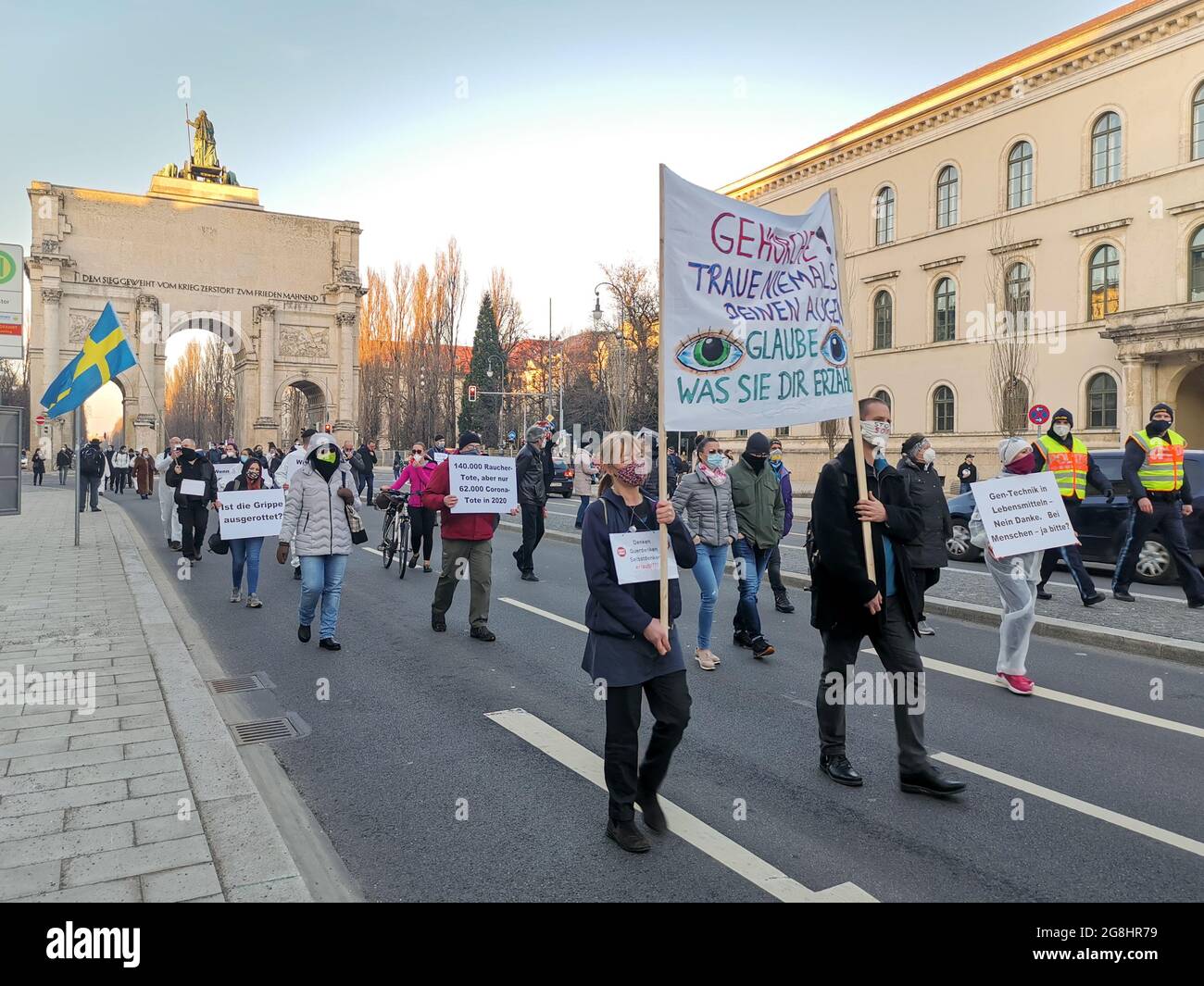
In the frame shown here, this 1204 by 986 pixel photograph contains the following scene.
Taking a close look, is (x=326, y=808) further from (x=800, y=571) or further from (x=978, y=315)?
(x=978, y=315)

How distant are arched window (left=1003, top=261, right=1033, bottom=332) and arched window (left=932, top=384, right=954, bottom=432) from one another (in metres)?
4.26

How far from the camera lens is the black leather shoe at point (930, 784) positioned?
4664mm

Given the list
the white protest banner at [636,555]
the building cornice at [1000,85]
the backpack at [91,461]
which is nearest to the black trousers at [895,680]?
the white protest banner at [636,555]

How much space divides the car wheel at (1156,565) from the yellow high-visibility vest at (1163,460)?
2.23 meters

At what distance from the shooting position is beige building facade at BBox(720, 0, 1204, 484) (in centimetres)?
2992

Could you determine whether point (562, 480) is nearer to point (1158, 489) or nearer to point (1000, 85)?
point (1000, 85)

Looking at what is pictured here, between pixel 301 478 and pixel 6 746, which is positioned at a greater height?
pixel 301 478

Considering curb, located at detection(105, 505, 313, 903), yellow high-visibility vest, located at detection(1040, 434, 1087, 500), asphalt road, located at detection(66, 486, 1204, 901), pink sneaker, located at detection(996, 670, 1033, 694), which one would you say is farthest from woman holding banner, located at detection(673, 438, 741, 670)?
yellow high-visibility vest, located at detection(1040, 434, 1087, 500)

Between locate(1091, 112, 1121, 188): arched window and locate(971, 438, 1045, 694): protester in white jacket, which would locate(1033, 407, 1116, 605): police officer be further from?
locate(1091, 112, 1121, 188): arched window

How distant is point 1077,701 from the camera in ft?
21.5

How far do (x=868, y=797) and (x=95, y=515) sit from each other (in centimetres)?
2333

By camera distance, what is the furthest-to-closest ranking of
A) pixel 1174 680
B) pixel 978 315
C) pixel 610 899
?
pixel 978 315, pixel 1174 680, pixel 610 899

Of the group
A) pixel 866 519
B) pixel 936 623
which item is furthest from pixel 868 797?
pixel 936 623

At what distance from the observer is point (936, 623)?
9.64 meters
